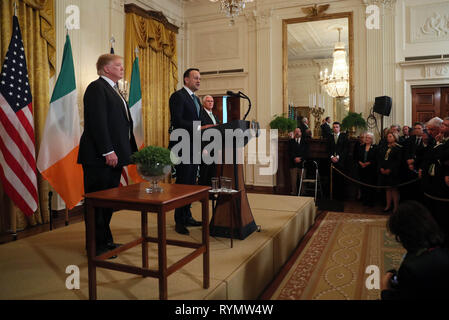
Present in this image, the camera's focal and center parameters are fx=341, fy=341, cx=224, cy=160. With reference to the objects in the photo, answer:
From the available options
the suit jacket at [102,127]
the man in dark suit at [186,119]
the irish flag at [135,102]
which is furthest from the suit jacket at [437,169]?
the irish flag at [135,102]

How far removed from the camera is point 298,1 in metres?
7.11

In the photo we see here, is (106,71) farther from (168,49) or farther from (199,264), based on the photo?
(168,49)

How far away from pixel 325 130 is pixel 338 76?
116 centimetres

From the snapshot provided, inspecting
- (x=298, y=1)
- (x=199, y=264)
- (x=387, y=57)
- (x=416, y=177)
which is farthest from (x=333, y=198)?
(x=199, y=264)

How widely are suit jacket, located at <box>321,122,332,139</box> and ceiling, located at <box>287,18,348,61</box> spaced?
1.50 m

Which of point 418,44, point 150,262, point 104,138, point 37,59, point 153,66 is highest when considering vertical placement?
point 418,44

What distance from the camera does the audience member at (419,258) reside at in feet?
4.05

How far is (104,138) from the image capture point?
231 cm

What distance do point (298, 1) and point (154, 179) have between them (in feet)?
21.5

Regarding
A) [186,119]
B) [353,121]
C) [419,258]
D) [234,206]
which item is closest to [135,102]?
[186,119]

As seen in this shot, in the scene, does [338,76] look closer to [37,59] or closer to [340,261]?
[340,261]

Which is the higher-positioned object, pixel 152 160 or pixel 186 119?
pixel 186 119

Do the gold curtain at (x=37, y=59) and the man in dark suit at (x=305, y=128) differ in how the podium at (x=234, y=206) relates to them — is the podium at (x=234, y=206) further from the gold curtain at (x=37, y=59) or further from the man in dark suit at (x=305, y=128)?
the man in dark suit at (x=305, y=128)

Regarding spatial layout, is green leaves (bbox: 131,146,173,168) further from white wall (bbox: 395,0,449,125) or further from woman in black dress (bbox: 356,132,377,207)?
white wall (bbox: 395,0,449,125)
